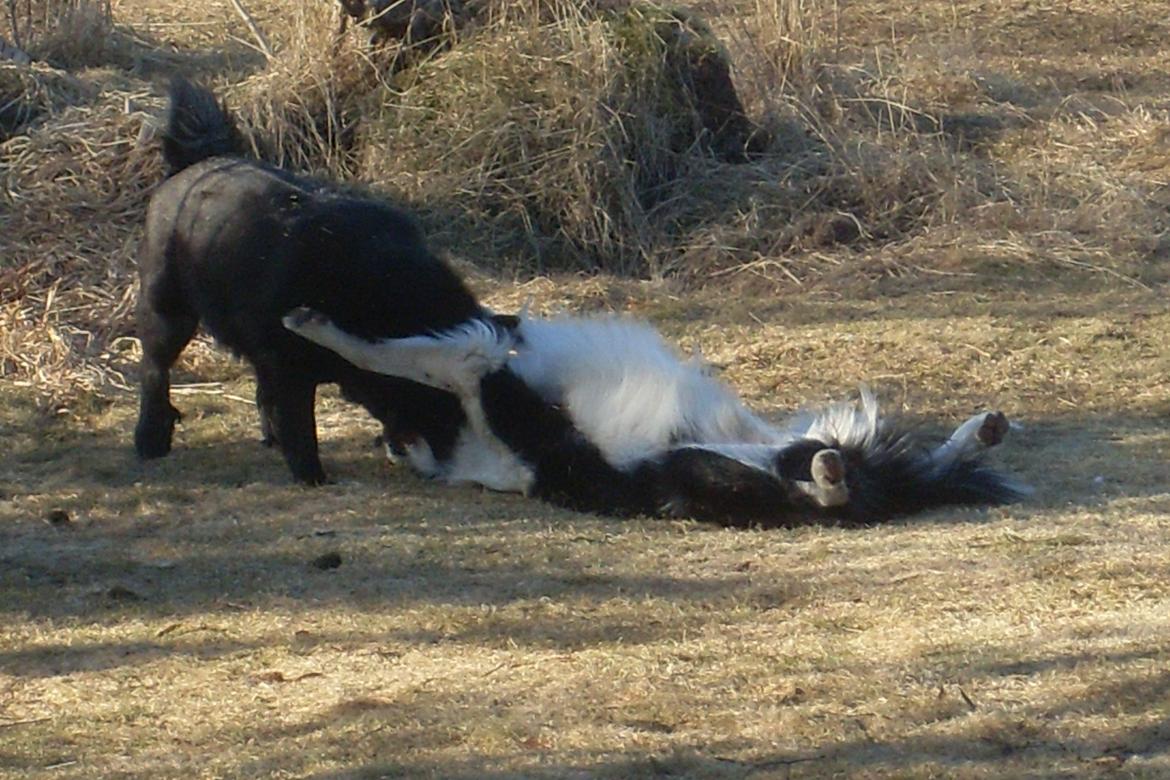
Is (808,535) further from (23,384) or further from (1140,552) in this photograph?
(23,384)

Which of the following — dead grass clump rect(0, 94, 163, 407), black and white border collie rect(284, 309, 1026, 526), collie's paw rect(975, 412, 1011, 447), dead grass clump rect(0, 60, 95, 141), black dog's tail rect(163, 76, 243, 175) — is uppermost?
black dog's tail rect(163, 76, 243, 175)

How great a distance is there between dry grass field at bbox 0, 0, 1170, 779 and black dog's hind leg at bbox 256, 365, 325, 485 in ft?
0.30

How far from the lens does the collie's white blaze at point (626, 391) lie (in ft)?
19.7

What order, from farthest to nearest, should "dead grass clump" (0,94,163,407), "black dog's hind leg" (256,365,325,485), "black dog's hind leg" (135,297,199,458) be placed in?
"dead grass clump" (0,94,163,407)
"black dog's hind leg" (135,297,199,458)
"black dog's hind leg" (256,365,325,485)

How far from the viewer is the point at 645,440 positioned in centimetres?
598

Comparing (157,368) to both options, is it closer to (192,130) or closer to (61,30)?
(192,130)

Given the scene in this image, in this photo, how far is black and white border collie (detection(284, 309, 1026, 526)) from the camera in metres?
5.80

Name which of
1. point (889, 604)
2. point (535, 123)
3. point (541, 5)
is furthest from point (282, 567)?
point (541, 5)

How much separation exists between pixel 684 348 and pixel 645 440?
1.94 metres

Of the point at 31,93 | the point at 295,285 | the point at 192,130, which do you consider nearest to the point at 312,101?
the point at 31,93

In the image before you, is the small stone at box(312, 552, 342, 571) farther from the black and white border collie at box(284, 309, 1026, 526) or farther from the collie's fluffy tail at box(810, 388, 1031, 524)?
the collie's fluffy tail at box(810, 388, 1031, 524)

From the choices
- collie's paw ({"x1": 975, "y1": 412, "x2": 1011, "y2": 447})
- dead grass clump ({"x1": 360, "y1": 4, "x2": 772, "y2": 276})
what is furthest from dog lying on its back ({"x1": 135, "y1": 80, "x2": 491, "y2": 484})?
dead grass clump ({"x1": 360, "y1": 4, "x2": 772, "y2": 276})

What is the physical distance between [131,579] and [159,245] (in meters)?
1.61

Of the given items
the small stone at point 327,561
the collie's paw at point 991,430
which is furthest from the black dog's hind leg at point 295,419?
the collie's paw at point 991,430
